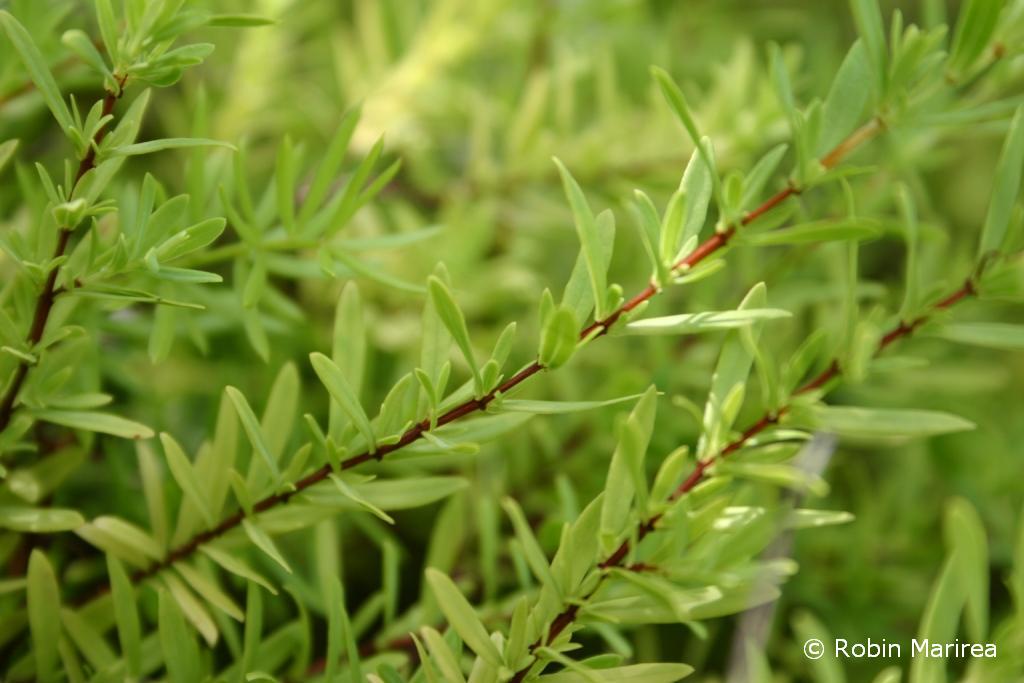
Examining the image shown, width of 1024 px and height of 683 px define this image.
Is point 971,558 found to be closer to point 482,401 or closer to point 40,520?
point 482,401

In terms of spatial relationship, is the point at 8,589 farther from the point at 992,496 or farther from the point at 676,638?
the point at 992,496

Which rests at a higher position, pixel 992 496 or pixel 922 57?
pixel 922 57

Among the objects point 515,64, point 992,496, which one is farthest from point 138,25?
point 992,496

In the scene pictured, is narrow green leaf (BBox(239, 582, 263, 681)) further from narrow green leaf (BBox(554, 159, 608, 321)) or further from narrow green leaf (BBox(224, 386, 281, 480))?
narrow green leaf (BBox(554, 159, 608, 321))

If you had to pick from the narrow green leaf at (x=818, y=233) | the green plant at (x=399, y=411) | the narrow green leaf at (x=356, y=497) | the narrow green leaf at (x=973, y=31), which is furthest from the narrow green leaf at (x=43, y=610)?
the narrow green leaf at (x=973, y=31)

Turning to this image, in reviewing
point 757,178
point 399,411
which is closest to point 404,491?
point 399,411
